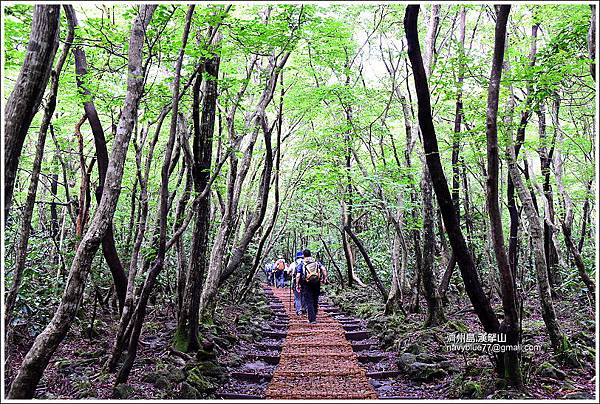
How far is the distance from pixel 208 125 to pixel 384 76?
337 inches

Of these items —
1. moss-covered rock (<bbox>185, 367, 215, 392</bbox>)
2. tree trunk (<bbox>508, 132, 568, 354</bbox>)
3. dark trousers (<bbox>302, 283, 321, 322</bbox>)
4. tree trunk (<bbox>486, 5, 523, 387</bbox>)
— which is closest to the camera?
tree trunk (<bbox>486, 5, 523, 387</bbox>)

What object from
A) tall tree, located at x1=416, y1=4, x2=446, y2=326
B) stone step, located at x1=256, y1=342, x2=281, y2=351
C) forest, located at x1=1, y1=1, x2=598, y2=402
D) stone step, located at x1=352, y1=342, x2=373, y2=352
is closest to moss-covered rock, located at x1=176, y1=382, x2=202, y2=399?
forest, located at x1=1, y1=1, x2=598, y2=402

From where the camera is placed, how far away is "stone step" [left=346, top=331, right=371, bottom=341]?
10830mm

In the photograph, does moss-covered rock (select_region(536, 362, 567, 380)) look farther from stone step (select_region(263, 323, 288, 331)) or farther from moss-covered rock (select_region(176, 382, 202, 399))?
stone step (select_region(263, 323, 288, 331))

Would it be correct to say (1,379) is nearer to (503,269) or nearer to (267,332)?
(503,269)

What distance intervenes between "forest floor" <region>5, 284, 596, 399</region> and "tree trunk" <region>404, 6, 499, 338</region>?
2.89 ft

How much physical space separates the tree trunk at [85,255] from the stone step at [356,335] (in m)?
7.12

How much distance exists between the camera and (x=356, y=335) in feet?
35.9

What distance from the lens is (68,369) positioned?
23.4ft

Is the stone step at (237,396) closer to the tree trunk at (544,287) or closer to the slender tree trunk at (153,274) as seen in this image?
the slender tree trunk at (153,274)

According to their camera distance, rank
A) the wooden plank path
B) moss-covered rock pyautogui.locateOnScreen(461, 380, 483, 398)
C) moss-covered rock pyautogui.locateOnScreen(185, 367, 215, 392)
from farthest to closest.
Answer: the wooden plank path → moss-covered rock pyautogui.locateOnScreen(185, 367, 215, 392) → moss-covered rock pyautogui.locateOnScreen(461, 380, 483, 398)

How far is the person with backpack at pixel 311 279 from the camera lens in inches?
444

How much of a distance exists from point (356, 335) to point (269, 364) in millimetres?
2866

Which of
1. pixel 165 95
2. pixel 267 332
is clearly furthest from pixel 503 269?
pixel 267 332
